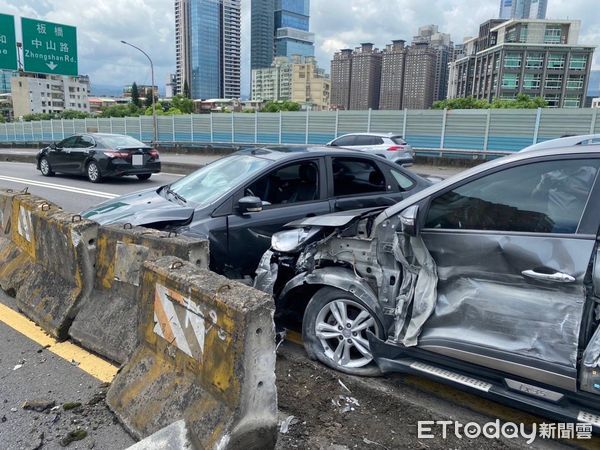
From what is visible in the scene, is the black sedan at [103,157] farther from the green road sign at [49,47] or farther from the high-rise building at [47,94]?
the high-rise building at [47,94]

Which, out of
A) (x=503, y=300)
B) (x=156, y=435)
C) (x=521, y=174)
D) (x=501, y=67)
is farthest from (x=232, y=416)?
(x=501, y=67)

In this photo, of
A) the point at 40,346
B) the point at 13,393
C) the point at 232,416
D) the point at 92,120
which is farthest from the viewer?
the point at 92,120

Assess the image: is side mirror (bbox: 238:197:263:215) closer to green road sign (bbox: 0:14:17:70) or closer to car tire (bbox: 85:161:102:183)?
car tire (bbox: 85:161:102:183)

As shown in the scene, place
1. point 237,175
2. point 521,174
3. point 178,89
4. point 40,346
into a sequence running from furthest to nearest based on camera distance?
point 178,89
point 237,175
point 40,346
point 521,174

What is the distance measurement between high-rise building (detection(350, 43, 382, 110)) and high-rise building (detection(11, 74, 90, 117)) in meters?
74.0

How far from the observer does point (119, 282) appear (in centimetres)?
371

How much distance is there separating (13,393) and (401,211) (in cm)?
281

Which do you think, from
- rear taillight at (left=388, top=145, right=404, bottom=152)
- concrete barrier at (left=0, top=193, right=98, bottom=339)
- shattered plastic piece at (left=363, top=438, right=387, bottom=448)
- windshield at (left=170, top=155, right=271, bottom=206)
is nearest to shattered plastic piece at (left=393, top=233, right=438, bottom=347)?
shattered plastic piece at (left=363, top=438, right=387, bottom=448)

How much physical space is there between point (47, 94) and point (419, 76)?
101 meters

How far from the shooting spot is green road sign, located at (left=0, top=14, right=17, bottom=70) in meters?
24.4

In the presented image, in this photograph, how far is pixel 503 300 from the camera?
109 inches

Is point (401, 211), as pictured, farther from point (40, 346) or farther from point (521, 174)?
point (40, 346)

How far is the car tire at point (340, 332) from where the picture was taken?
3.33 m

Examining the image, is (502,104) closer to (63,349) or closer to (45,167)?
(45,167)
